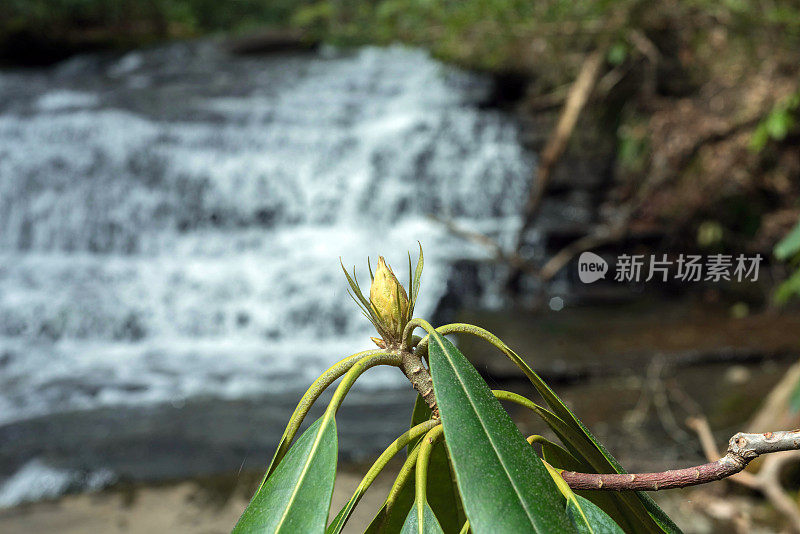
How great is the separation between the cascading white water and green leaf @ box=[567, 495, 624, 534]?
3.83 metres

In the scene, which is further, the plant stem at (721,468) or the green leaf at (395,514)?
the green leaf at (395,514)

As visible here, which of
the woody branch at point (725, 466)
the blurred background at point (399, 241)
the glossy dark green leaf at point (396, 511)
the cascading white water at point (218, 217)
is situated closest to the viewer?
the woody branch at point (725, 466)

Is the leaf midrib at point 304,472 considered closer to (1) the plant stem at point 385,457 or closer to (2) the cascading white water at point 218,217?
(1) the plant stem at point 385,457

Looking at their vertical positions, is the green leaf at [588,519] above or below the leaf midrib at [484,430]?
below

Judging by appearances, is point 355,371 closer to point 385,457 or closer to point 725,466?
point 385,457

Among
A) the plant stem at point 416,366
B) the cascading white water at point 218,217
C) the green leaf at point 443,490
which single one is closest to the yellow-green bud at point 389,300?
the plant stem at point 416,366

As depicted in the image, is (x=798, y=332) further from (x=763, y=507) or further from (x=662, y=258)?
(x=763, y=507)

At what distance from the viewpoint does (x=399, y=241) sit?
5785 mm

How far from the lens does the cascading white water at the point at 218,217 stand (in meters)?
4.84

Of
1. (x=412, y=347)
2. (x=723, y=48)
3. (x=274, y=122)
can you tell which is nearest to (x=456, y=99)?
(x=274, y=122)

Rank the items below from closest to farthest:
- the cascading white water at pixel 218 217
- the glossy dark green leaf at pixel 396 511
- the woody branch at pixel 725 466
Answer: the woody branch at pixel 725 466 → the glossy dark green leaf at pixel 396 511 → the cascading white water at pixel 218 217

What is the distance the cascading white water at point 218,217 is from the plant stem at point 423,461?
3802 mm

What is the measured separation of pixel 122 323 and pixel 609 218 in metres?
4.21

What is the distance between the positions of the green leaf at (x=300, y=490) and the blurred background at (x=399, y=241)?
1385 millimetres
